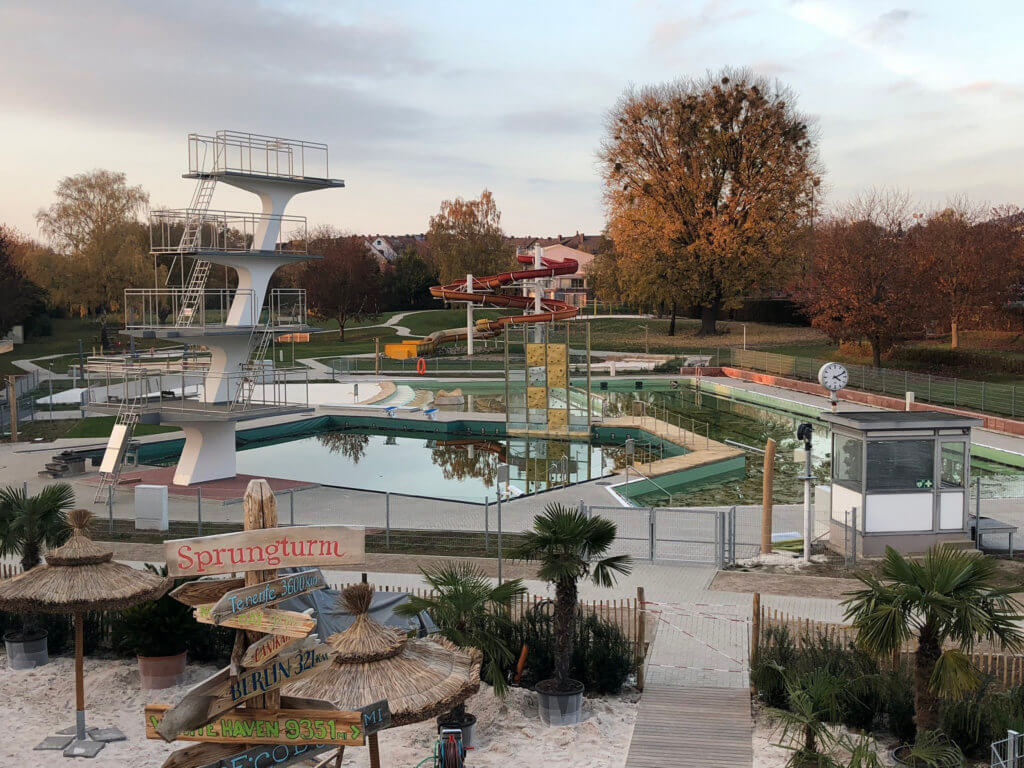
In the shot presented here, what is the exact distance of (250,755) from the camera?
9297 mm

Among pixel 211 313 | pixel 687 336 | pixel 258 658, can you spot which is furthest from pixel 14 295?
pixel 258 658

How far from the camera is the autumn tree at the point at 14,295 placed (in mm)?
68188

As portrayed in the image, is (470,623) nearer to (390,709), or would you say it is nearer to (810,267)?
(390,709)

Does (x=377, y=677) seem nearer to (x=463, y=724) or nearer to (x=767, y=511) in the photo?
(x=463, y=724)

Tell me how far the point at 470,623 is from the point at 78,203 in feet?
246

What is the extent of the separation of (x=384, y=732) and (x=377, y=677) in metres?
3.59

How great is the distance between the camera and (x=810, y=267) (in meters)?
70.1

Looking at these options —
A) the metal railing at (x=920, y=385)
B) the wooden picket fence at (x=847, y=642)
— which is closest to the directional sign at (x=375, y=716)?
the wooden picket fence at (x=847, y=642)

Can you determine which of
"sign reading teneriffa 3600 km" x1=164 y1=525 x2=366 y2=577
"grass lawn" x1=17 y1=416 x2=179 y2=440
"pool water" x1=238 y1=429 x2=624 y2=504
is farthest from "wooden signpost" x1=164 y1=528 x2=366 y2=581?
"grass lawn" x1=17 y1=416 x2=179 y2=440

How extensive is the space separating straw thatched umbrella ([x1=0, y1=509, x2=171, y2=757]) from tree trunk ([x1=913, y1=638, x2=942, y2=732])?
970 cm

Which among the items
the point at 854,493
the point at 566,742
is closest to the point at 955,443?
the point at 854,493

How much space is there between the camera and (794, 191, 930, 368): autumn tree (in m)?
48.1

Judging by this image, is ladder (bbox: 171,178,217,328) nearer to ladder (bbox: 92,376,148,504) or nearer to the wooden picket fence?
ladder (bbox: 92,376,148,504)

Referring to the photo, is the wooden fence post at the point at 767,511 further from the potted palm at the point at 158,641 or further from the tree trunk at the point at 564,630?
the potted palm at the point at 158,641
